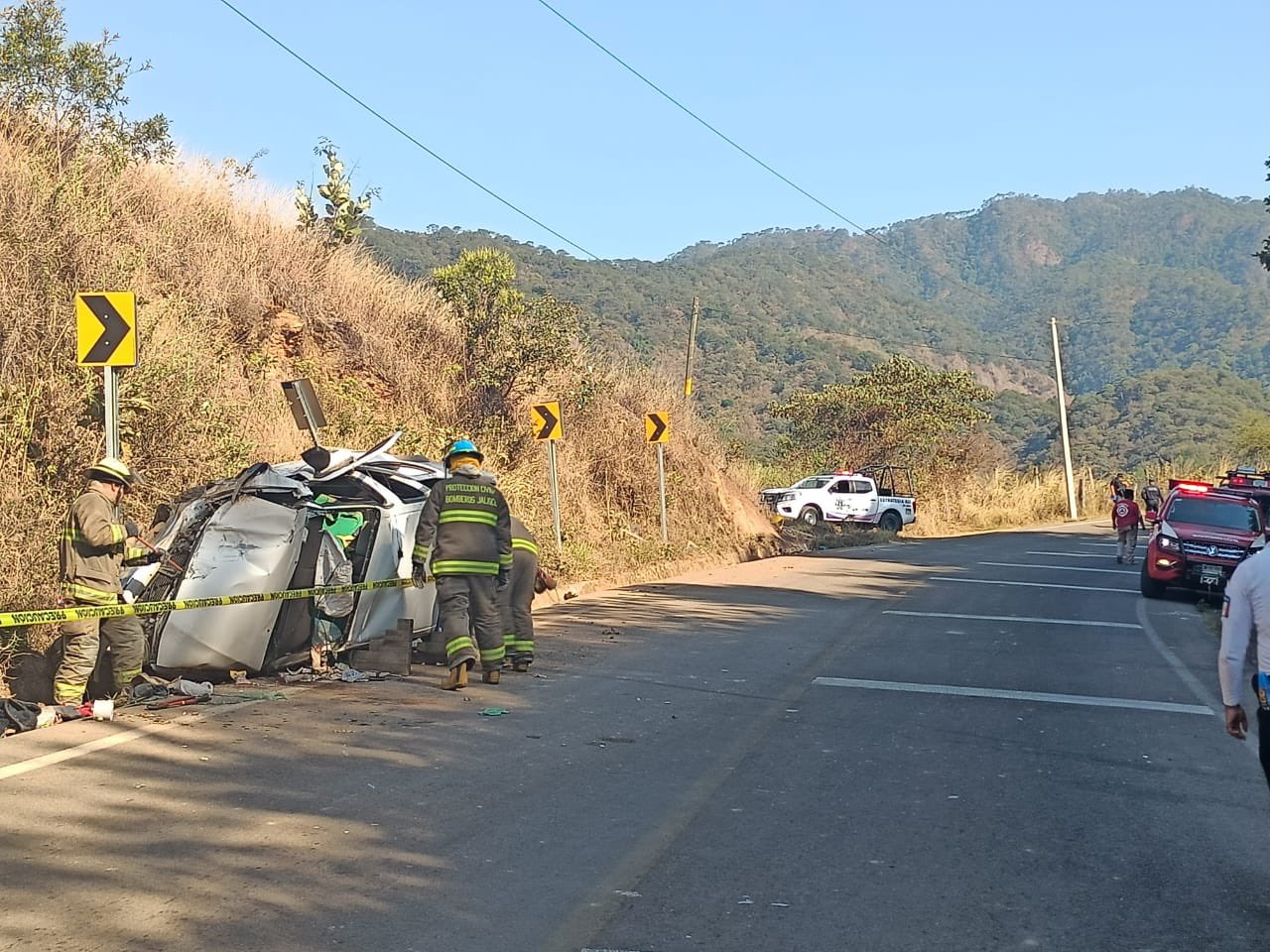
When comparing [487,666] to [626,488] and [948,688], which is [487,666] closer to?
[948,688]

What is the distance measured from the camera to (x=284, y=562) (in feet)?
32.8

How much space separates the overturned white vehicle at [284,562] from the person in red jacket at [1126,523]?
20.3 meters

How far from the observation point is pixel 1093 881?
5.71 m

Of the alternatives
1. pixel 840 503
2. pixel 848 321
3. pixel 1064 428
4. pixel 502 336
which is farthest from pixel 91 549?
pixel 848 321

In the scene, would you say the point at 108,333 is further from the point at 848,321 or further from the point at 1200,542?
the point at 848,321

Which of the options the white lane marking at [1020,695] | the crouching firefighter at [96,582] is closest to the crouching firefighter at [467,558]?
the crouching firefighter at [96,582]

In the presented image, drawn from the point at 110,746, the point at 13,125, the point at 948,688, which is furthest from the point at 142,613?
the point at 13,125

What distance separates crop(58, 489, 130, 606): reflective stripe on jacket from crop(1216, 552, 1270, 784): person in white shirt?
699cm

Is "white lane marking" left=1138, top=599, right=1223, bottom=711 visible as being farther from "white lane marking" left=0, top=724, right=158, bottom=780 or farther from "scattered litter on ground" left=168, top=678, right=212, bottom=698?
"white lane marking" left=0, top=724, right=158, bottom=780

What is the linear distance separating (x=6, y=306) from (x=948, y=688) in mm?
9704

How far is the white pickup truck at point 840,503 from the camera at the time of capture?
40.1 m

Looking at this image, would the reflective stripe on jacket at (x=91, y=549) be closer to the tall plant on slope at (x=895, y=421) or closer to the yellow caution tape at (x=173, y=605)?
the yellow caution tape at (x=173, y=605)

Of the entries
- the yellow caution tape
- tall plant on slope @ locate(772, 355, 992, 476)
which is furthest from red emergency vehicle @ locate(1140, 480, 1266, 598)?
tall plant on slope @ locate(772, 355, 992, 476)

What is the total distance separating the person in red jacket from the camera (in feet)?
91.4
